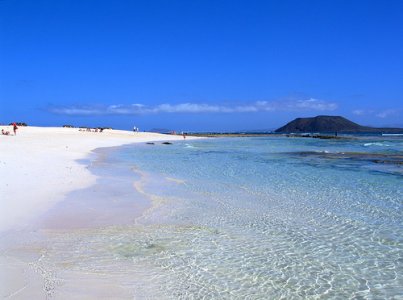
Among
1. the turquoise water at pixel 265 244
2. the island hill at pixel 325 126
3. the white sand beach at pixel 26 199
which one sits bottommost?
the turquoise water at pixel 265 244

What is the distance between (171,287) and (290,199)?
657 cm

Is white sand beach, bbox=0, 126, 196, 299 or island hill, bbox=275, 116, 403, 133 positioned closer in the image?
white sand beach, bbox=0, 126, 196, 299

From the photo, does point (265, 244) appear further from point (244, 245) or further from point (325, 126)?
point (325, 126)

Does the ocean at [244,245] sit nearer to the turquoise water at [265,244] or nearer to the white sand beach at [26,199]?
the turquoise water at [265,244]

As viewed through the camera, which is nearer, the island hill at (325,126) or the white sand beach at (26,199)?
the white sand beach at (26,199)

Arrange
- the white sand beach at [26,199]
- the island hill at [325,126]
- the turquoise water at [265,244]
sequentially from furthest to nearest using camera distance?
the island hill at [325,126] → the turquoise water at [265,244] → the white sand beach at [26,199]

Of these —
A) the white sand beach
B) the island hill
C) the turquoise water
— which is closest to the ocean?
the turquoise water

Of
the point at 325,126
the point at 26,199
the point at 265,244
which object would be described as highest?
the point at 325,126

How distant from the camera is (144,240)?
271 inches

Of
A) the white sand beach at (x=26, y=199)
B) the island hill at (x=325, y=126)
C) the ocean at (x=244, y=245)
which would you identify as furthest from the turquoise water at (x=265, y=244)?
the island hill at (x=325, y=126)

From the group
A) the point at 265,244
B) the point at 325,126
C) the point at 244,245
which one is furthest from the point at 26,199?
the point at 325,126

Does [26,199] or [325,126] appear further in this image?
[325,126]

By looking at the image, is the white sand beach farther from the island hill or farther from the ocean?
the island hill

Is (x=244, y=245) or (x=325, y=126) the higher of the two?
(x=325, y=126)
